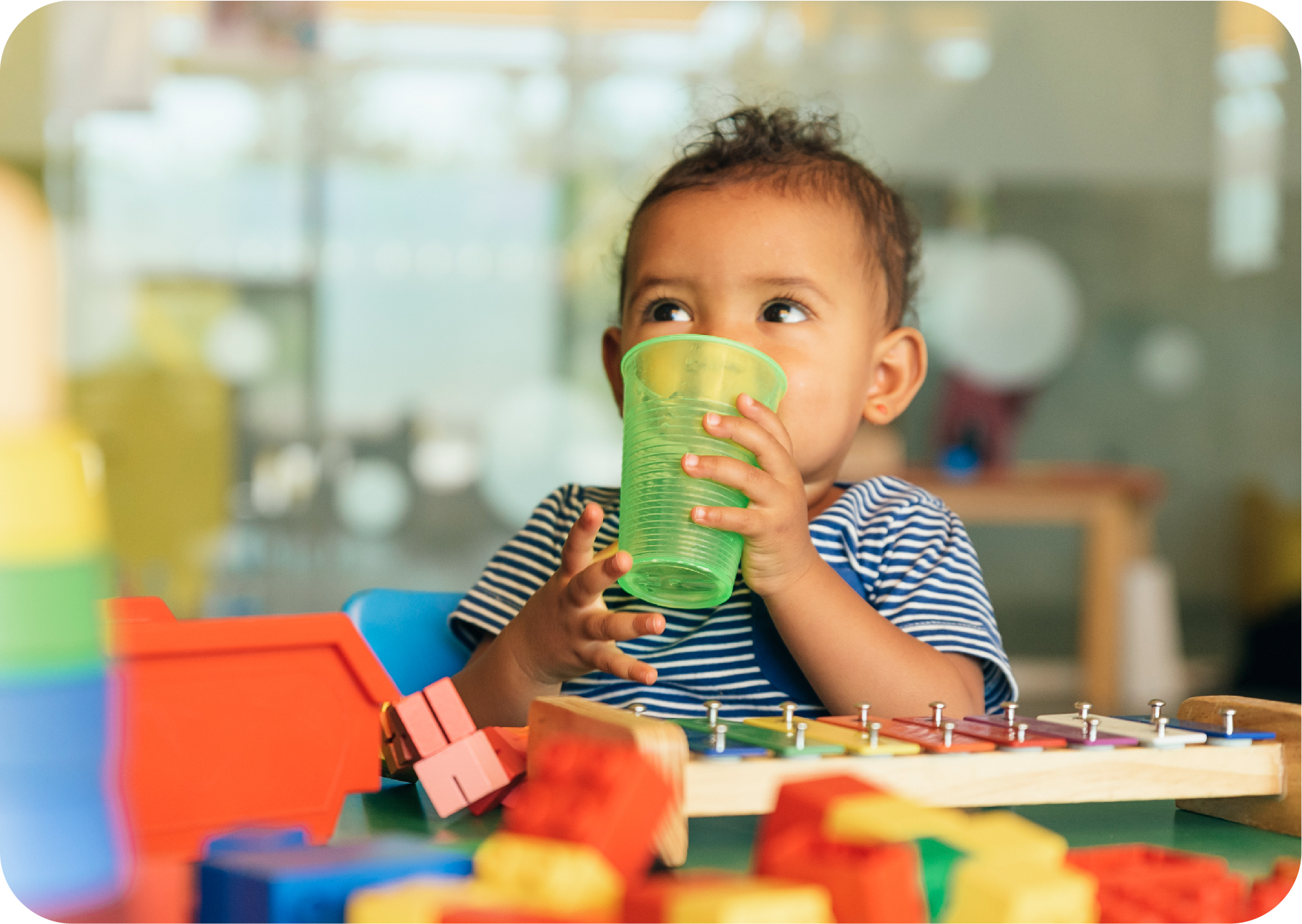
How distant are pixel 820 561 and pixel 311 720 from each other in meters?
0.44

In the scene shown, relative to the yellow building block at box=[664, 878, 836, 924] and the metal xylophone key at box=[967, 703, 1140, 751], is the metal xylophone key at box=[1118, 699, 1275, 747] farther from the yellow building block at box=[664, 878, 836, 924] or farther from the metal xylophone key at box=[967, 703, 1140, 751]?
the yellow building block at box=[664, 878, 836, 924]

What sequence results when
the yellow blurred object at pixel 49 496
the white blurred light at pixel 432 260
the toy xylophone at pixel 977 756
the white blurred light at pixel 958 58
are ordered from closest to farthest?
the toy xylophone at pixel 977 756
the yellow blurred object at pixel 49 496
the white blurred light at pixel 432 260
the white blurred light at pixel 958 58

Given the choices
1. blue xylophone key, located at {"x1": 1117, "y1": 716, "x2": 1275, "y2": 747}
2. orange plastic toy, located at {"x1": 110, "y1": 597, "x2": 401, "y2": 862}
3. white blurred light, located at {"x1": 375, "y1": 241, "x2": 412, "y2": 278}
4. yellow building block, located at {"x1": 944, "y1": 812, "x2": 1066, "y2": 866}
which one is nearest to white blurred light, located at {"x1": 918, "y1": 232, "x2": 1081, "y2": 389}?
white blurred light, located at {"x1": 375, "y1": 241, "x2": 412, "y2": 278}

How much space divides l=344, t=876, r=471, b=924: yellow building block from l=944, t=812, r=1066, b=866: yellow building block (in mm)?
185

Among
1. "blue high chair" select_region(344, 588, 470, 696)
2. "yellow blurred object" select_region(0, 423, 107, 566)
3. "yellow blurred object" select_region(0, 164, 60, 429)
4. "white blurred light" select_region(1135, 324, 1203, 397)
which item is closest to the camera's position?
"blue high chair" select_region(344, 588, 470, 696)

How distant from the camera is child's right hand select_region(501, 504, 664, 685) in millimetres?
889

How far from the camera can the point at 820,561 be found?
3.27 feet

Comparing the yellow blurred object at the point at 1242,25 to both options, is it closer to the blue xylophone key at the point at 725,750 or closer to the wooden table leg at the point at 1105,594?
the wooden table leg at the point at 1105,594

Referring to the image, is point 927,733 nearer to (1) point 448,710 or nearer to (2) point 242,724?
(1) point 448,710

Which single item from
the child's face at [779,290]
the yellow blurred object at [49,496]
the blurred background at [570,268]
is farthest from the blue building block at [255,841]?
the blurred background at [570,268]

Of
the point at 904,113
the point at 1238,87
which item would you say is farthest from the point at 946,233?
the point at 1238,87

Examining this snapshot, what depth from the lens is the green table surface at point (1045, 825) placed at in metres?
0.67

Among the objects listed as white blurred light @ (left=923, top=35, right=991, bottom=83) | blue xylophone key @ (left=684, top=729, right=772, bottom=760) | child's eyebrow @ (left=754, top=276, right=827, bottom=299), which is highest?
white blurred light @ (left=923, top=35, right=991, bottom=83)

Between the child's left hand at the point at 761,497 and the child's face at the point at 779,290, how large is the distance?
10.3 inches
